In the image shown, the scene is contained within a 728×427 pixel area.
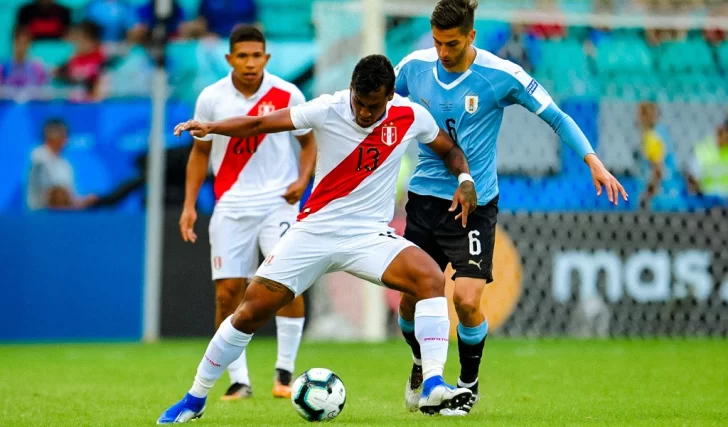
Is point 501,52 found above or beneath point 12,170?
above

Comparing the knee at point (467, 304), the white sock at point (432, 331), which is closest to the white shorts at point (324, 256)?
the white sock at point (432, 331)

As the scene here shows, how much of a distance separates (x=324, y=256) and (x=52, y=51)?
37.7ft

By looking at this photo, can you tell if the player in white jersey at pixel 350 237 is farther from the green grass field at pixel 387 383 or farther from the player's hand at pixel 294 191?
the player's hand at pixel 294 191

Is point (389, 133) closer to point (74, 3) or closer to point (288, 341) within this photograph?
point (288, 341)

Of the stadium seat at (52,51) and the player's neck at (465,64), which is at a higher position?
the stadium seat at (52,51)

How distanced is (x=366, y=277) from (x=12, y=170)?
969 cm

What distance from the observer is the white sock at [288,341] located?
28.0 feet

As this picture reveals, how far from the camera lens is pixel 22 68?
16.7 m

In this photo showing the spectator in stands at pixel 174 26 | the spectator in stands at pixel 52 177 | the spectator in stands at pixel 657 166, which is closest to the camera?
the spectator in stands at pixel 657 166

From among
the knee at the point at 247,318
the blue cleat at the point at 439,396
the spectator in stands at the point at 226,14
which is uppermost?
the spectator in stands at the point at 226,14

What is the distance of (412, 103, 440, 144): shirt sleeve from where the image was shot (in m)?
6.76

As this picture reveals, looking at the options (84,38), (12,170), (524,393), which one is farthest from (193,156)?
(84,38)

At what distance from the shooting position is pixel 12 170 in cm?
1537

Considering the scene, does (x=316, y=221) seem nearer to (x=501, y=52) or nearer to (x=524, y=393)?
(x=524, y=393)
